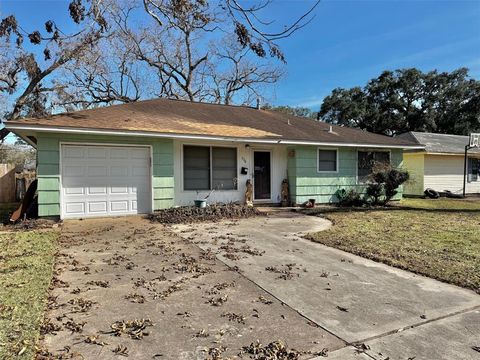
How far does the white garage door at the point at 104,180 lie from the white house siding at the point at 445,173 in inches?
607

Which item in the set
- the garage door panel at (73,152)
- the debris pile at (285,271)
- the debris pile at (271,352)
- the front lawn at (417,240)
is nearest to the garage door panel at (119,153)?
the garage door panel at (73,152)

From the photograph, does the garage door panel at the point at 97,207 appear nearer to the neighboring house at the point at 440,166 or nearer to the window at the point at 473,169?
the neighboring house at the point at 440,166

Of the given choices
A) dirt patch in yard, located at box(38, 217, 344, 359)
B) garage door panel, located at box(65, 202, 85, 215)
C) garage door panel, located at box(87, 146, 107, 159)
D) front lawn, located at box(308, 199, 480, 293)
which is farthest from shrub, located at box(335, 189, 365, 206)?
garage door panel, located at box(65, 202, 85, 215)

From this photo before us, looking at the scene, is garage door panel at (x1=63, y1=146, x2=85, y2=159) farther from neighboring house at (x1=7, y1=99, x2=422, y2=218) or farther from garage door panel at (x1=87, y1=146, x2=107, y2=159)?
garage door panel at (x1=87, y1=146, x2=107, y2=159)

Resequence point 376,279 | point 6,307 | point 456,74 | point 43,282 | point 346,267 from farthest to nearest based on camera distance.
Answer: point 456,74, point 346,267, point 376,279, point 43,282, point 6,307

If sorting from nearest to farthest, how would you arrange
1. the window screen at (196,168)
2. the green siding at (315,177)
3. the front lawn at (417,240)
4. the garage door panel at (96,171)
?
the front lawn at (417,240)
the garage door panel at (96,171)
the window screen at (196,168)
the green siding at (315,177)

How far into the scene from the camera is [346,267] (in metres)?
5.16

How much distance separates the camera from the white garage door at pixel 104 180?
9062 mm

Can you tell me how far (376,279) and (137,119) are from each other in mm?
8326

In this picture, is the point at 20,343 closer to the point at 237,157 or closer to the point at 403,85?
the point at 237,157

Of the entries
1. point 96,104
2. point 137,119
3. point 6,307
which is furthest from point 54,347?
point 96,104

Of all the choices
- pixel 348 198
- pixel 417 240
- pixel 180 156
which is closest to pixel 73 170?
pixel 180 156

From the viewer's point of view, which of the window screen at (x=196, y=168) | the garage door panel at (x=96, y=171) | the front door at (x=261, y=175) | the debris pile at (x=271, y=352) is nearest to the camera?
the debris pile at (x=271, y=352)

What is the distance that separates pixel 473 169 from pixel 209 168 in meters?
17.7
